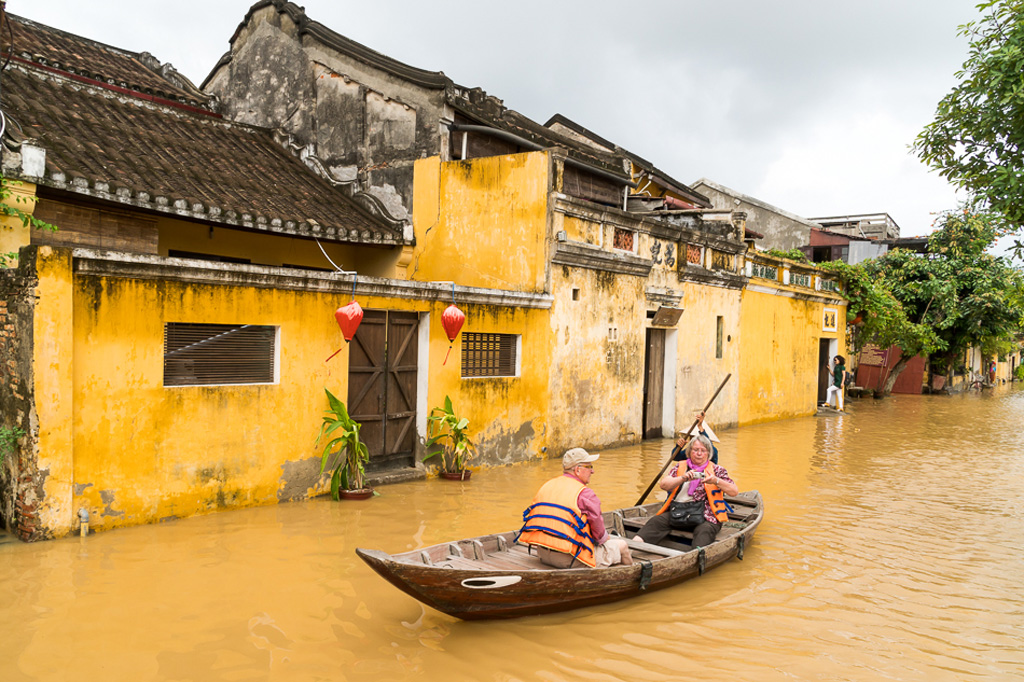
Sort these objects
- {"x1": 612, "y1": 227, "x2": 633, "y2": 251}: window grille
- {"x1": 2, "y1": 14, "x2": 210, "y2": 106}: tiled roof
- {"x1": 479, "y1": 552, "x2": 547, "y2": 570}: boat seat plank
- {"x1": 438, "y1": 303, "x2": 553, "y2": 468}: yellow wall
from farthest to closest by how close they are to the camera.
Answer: {"x1": 612, "y1": 227, "x2": 633, "y2": 251}: window grille < {"x1": 2, "y1": 14, "x2": 210, "y2": 106}: tiled roof < {"x1": 438, "y1": 303, "x2": 553, "y2": 468}: yellow wall < {"x1": 479, "y1": 552, "x2": 547, "y2": 570}: boat seat plank

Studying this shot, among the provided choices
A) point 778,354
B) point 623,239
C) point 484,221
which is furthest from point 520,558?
point 778,354

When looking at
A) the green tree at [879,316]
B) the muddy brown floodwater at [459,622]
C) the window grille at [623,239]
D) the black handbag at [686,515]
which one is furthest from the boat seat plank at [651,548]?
the green tree at [879,316]

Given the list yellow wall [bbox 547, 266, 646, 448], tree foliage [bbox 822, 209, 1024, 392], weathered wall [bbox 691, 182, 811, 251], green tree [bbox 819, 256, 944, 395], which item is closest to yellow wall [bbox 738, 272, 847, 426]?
green tree [bbox 819, 256, 944, 395]

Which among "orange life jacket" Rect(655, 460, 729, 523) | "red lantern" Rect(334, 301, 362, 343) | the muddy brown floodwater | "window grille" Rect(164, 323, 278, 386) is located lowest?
the muddy brown floodwater

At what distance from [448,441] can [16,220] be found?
225 inches

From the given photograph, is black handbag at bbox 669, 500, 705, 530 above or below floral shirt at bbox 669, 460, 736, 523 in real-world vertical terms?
below

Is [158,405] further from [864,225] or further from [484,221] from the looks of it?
[864,225]

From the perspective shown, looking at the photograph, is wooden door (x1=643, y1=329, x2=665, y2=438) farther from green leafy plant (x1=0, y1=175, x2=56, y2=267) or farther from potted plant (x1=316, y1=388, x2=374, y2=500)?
green leafy plant (x1=0, y1=175, x2=56, y2=267)

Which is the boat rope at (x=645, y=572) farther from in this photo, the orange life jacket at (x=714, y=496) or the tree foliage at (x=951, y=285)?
the tree foliage at (x=951, y=285)

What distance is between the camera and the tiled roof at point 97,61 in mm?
10742

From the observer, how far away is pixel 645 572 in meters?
5.89

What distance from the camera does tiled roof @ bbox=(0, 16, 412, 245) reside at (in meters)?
8.48

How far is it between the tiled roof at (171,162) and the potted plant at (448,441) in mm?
3153

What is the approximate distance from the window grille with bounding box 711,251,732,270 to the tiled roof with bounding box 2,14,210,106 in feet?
35.2
